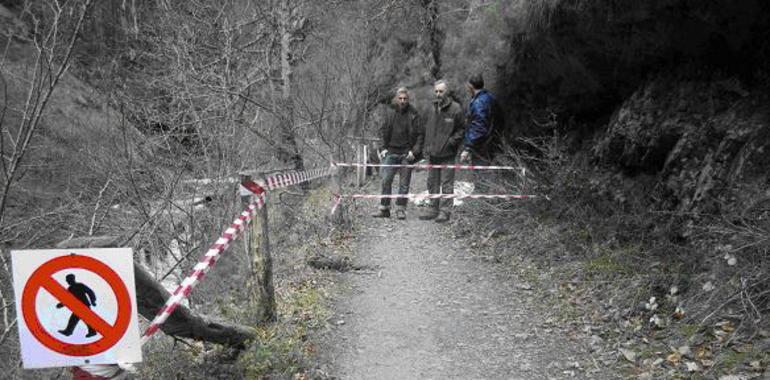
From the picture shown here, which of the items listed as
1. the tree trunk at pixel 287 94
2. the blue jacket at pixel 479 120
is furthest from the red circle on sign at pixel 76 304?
the tree trunk at pixel 287 94

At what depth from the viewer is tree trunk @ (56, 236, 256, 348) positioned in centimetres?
310

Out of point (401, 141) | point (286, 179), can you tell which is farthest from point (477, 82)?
point (286, 179)

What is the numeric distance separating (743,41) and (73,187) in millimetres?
11945

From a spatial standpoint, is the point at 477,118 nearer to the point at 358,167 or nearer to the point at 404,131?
the point at 404,131

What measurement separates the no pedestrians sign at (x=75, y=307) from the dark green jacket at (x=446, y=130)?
6797 millimetres

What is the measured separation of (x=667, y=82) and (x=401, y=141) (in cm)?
437

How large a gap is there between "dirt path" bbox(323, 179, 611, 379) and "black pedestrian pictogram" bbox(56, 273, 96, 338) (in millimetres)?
2440

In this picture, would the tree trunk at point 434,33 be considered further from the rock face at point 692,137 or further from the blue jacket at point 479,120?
the rock face at point 692,137

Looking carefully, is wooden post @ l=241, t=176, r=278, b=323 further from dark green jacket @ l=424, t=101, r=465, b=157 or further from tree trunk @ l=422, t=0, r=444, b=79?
tree trunk @ l=422, t=0, r=444, b=79

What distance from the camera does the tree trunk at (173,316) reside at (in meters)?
3.10

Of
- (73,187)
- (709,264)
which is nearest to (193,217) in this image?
(73,187)

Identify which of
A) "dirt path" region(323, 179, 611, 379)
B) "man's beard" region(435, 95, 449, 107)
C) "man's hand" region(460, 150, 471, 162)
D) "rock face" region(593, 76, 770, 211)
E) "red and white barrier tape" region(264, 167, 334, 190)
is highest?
"man's beard" region(435, 95, 449, 107)

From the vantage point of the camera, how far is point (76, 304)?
2.78 metres

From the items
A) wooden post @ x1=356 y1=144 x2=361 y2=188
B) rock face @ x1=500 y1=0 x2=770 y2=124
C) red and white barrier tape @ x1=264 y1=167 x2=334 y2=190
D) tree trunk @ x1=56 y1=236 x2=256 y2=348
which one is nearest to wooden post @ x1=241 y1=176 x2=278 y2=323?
red and white barrier tape @ x1=264 y1=167 x2=334 y2=190
